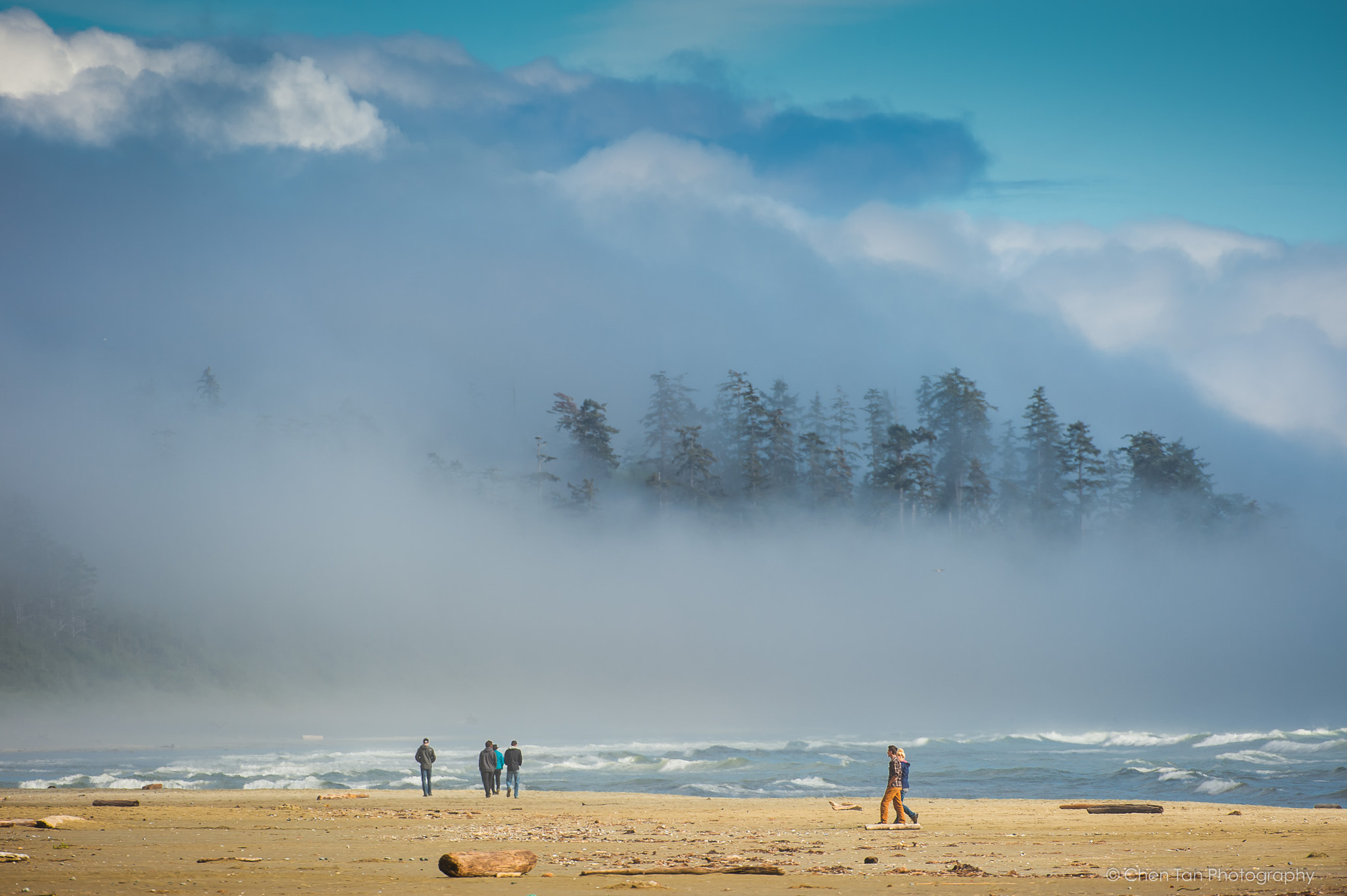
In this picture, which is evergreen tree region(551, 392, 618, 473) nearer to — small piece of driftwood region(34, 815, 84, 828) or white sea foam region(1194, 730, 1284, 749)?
white sea foam region(1194, 730, 1284, 749)

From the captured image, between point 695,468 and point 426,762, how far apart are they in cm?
7378

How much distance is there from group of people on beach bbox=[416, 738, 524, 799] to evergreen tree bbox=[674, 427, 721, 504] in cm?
6839

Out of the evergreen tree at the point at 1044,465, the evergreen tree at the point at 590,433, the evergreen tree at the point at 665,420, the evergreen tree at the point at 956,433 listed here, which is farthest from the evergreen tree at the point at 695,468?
the evergreen tree at the point at 1044,465

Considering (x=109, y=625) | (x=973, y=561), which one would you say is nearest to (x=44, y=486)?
(x=109, y=625)

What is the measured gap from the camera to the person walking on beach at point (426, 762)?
33688 millimetres

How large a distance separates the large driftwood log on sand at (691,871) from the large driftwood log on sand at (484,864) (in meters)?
0.89

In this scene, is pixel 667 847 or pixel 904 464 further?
pixel 904 464

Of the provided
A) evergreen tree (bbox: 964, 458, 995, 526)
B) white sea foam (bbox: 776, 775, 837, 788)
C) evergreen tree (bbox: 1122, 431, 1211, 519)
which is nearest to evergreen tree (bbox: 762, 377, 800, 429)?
evergreen tree (bbox: 964, 458, 995, 526)

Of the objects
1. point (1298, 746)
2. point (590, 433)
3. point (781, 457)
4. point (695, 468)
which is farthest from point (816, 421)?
→ point (1298, 746)

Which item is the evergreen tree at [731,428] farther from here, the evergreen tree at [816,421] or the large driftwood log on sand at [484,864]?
the large driftwood log on sand at [484,864]

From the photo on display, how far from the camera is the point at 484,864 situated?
45.5 ft

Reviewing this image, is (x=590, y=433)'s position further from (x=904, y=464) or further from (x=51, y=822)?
(x=51, y=822)

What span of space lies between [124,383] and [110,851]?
144m

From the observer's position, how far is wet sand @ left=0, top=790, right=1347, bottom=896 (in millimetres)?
13094
